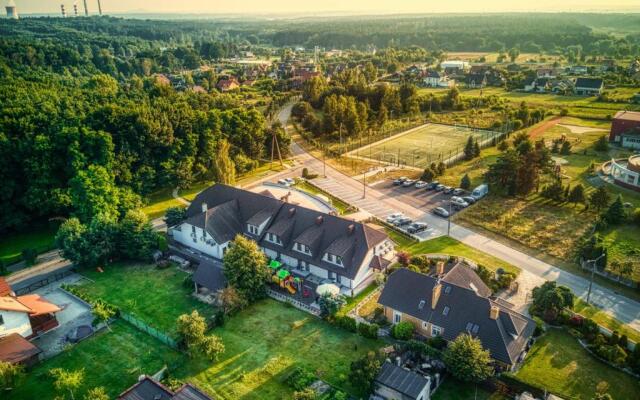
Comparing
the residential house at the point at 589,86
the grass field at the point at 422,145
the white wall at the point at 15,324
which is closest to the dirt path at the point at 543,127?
the grass field at the point at 422,145

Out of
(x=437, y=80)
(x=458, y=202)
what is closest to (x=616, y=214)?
(x=458, y=202)

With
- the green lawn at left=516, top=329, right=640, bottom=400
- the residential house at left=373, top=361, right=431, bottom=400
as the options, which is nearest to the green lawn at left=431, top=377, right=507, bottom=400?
the residential house at left=373, top=361, right=431, bottom=400

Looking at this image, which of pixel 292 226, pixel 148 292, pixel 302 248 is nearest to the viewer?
pixel 148 292

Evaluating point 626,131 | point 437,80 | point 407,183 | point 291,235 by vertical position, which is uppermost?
point 437,80

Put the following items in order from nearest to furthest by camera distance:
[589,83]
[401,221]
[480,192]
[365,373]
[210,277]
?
[365,373] → [210,277] → [401,221] → [480,192] → [589,83]

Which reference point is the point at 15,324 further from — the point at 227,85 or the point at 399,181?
the point at 227,85

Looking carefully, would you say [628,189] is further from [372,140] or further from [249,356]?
[249,356]

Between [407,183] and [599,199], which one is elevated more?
[599,199]
